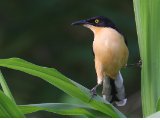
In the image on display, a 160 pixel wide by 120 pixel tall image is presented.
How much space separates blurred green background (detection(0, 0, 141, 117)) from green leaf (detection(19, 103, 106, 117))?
340 cm

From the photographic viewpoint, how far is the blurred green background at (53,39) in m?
5.96

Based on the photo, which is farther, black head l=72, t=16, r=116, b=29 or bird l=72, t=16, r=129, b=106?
black head l=72, t=16, r=116, b=29

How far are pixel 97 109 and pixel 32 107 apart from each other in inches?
7.1

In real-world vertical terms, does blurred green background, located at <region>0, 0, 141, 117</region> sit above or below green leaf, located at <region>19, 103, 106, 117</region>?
below

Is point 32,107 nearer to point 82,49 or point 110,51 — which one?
point 110,51

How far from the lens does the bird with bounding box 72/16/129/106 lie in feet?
8.55

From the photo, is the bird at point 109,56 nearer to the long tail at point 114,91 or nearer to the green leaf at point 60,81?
the long tail at point 114,91

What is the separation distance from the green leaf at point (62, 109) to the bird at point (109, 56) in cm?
25

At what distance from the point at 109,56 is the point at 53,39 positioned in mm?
3943

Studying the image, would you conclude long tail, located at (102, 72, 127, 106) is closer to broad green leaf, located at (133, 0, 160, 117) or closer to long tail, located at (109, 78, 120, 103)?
long tail, located at (109, 78, 120, 103)

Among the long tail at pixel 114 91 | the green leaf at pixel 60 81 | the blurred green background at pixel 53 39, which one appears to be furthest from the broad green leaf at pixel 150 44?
the blurred green background at pixel 53 39

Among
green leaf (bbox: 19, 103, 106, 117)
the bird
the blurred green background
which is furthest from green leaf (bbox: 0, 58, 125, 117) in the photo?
the blurred green background

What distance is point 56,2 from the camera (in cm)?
630

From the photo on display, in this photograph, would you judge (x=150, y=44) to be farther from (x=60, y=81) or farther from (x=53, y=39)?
(x=53, y=39)
